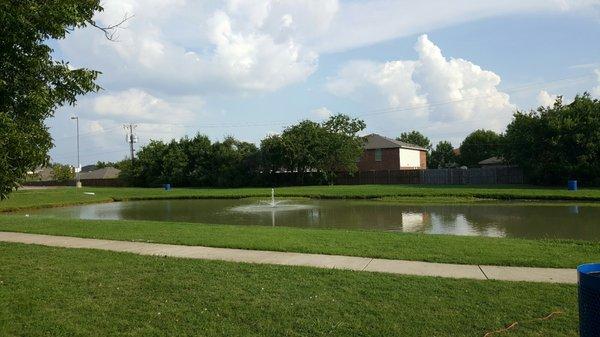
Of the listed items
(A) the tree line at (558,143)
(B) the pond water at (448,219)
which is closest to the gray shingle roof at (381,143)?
(A) the tree line at (558,143)

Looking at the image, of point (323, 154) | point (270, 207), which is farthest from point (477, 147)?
point (270, 207)

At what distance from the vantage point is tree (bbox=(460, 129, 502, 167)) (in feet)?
303

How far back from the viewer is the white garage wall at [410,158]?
65012 millimetres

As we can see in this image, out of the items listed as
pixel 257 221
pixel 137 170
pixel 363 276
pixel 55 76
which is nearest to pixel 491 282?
pixel 363 276

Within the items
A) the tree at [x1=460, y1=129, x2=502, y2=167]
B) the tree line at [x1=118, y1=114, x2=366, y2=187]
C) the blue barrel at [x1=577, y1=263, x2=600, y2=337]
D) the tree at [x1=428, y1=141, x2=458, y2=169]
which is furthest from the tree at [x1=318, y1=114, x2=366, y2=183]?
the blue barrel at [x1=577, y1=263, x2=600, y2=337]

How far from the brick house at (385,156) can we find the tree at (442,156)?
38.6 metres

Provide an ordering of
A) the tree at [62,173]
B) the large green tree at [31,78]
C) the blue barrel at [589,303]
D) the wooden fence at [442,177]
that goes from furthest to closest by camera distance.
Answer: the tree at [62,173] < the wooden fence at [442,177] < the large green tree at [31,78] < the blue barrel at [589,303]

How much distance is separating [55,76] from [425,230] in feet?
45.5

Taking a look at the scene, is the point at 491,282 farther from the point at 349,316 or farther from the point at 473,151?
the point at 473,151

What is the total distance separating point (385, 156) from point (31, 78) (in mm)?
59666

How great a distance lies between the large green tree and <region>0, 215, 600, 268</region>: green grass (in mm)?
5748

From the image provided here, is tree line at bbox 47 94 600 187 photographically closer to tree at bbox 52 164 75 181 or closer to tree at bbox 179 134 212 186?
tree at bbox 179 134 212 186

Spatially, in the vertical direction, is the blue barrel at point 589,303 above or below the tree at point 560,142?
below

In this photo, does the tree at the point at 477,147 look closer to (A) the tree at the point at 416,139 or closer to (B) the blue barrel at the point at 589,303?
(A) the tree at the point at 416,139
